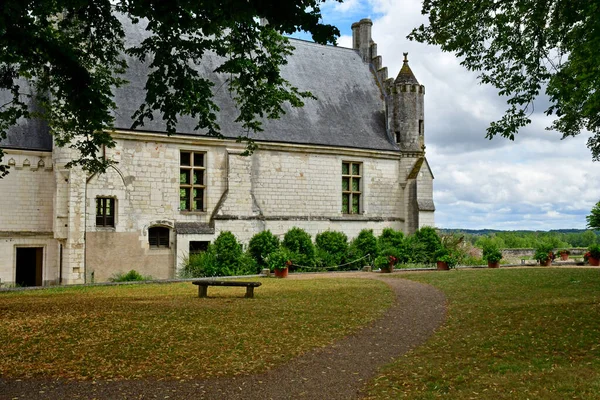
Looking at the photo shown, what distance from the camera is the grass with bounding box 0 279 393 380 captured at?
7.99 metres

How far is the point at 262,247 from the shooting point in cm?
2444

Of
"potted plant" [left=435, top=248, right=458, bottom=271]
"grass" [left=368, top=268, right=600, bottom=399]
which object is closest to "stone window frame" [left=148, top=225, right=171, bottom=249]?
"potted plant" [left=435, top=248, right=458, bottom=271]

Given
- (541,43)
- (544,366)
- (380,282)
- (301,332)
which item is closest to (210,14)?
(301,332)

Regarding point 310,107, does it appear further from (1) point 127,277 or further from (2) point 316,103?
(1) point 127,277

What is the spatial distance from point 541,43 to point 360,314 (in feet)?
21.6

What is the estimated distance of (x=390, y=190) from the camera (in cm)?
2878

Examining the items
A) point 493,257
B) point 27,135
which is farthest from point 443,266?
point 27,135

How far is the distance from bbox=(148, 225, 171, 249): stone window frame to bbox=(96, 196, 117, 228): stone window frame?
1514 mm

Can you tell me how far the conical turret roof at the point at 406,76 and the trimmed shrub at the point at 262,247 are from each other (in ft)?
34.8

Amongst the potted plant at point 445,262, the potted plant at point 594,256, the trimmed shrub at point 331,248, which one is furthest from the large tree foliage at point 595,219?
the trimmed shrub at point 331,248

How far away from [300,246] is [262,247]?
1.94 metres

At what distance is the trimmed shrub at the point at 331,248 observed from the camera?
25.9 m

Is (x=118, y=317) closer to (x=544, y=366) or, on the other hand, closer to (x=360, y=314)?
(x=360, y=314)

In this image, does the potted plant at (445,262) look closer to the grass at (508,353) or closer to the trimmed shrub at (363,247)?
the trimmed shrub at (363,247)
